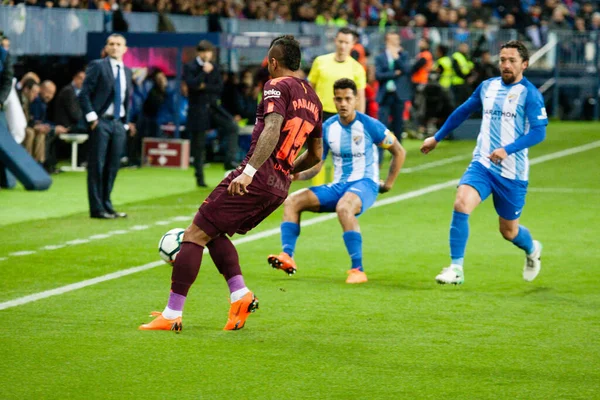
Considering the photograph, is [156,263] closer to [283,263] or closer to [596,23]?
[283,263]

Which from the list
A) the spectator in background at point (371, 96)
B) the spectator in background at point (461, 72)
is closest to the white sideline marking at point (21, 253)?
the spectator in background at point (371, 96)

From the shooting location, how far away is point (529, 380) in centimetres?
636

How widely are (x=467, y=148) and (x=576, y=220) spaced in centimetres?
1003

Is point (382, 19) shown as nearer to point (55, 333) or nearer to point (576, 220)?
point (576, 220)

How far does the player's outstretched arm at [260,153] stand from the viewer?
7125 millimetres

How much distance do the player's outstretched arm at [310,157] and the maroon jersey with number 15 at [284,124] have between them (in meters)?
0.26

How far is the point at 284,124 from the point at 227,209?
63 cm

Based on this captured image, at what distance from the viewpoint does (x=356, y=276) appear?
377 inches

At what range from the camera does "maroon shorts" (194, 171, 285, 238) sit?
287 inches

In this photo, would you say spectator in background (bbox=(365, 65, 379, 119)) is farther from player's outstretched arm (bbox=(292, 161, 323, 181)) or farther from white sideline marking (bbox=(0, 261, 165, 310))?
player's outstretched arm (bbox=(292, 161, 323, 181))

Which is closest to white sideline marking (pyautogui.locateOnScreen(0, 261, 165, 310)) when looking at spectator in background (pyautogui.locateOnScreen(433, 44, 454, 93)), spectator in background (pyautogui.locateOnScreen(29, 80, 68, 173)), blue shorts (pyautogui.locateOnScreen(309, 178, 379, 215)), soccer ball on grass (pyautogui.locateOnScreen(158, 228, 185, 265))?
soccer ball on grass (pyautogui.locateOnScreen(158, 228, 185, 265))

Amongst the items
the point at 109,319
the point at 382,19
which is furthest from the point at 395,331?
the point at 382,19

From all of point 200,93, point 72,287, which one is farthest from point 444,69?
point 72,287

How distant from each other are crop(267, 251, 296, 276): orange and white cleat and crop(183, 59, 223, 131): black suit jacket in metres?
7.74
